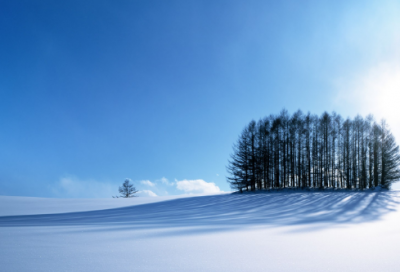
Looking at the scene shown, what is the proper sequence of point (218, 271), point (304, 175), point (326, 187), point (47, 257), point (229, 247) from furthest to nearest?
point (304, 175), point (326, 187), point (229, 247), point (47, 257), point (218, 271)

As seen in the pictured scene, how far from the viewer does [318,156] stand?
Answer: 21.1 metres

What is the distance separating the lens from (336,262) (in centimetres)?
199

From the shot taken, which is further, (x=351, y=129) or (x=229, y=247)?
(x=351, y=129)

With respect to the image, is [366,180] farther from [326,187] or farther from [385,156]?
[326,187]

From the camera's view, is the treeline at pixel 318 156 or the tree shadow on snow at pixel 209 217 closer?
the tree shadow on snow at pixel 209 217

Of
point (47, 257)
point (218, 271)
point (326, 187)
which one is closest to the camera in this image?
point (218, 271)

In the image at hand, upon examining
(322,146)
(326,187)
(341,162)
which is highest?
(322,146)

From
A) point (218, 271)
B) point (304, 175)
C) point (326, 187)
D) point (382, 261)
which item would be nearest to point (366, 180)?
point (326, 187)

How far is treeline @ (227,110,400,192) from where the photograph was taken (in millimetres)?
20359

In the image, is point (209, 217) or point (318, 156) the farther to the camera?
point (318, 156)

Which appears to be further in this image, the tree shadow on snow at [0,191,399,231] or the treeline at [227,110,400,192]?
the treeline at [227,110,400,192]

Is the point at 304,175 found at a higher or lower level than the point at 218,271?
lower

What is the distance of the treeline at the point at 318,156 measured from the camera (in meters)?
20.4

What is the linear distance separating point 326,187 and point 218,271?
21.6 meters
